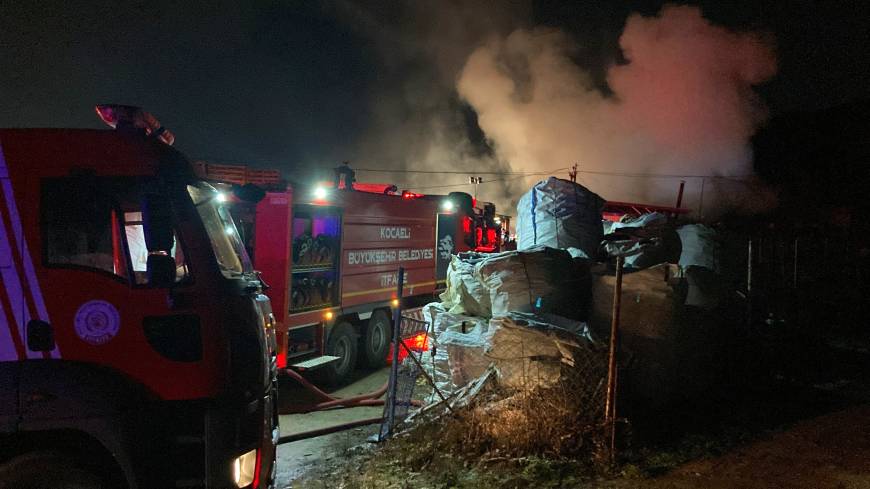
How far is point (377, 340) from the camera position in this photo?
27.2ft

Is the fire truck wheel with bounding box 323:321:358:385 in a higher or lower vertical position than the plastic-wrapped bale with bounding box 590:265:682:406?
lower

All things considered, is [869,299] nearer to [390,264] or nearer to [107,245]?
[390,264]

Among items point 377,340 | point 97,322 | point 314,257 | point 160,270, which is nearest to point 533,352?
Result: point 160,270

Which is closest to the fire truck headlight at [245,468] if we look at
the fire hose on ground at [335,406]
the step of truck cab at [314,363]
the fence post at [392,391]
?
the fence post at [392,391]

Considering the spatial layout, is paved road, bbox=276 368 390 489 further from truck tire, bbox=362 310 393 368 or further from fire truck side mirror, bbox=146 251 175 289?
fire truck side mirror, bbox=146 251 175 289

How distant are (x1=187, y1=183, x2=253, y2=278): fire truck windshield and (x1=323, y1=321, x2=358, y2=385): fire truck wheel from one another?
13.0 ft

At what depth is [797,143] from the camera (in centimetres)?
2620

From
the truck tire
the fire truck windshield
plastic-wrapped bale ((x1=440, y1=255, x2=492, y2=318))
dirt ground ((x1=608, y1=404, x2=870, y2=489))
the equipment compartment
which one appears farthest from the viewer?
the truck tire

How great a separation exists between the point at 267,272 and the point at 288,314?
1.71ft

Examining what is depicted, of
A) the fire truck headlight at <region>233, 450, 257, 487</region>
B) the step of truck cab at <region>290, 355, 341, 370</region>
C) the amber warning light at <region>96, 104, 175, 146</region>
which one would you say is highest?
the amber warning light at <region>96, 104, 175, 146</region>

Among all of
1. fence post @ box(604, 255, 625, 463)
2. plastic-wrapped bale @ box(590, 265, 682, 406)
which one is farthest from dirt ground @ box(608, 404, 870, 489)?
plastic-wrapped bale @ box(590, 265, 682, 406)

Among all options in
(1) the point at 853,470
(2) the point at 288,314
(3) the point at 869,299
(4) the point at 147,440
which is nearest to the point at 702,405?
(1) the point at 853,470

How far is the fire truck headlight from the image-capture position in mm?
2639

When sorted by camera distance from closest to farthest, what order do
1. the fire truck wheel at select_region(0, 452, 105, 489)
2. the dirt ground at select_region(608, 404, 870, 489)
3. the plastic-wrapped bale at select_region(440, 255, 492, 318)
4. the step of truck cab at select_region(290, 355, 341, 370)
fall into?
the fire truck wheel at select_region(0, 452, 105, 489) < the dirt ground at select_region(608, 404, 870, 489) < the plastic-wrapped bale at select_region(440, 255, 492, 318) < the step of truck cab at select_region(290, 355, 341, 370)
